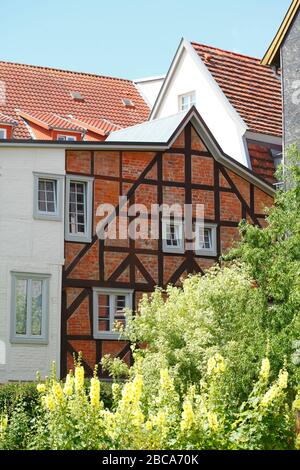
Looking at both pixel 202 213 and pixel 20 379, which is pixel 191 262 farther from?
pixel 20 379

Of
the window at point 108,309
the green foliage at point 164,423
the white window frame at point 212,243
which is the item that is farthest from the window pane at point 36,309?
the green foliage at point 164,423

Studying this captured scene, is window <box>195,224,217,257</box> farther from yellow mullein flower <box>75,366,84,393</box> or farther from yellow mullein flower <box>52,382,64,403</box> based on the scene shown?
yellow mullein flower <box>52,382,64,403</box>

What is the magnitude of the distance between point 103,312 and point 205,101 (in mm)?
11382

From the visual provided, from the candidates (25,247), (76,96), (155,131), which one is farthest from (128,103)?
(25,247)

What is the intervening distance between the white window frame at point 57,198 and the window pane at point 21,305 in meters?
1.92

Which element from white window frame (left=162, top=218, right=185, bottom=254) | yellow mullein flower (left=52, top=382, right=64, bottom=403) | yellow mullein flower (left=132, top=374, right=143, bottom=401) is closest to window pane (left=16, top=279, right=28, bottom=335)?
white window frame (left=162, top=218, right=185, bottom=254)

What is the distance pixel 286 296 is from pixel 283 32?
9.94 meters

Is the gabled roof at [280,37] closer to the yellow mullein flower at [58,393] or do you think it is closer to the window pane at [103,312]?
the window pane at [103,312]

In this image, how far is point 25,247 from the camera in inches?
1206

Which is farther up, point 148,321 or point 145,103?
point 145,103

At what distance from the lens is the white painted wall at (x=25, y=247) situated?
30.0 m

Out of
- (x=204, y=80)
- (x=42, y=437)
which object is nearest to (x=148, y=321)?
(x=42, y=437)

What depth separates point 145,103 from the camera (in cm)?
4709
